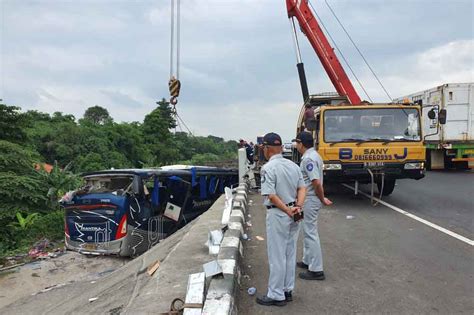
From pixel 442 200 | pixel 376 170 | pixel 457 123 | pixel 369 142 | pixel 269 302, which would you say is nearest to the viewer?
pixel 269 302

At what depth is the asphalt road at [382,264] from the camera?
4.18 metres

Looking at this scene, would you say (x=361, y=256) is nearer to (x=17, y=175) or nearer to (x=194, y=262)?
(x=194, y=262)

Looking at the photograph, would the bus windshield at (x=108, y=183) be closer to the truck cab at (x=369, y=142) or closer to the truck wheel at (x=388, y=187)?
the truck cab at (x=369, y=142)

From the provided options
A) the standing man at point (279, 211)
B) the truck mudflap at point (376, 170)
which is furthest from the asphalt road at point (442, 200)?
the standing man at point (279, 211)

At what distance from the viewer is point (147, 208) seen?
10.4 m

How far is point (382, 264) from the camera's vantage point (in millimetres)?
5508

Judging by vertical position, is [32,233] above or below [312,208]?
below

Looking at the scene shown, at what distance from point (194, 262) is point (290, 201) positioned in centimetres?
219

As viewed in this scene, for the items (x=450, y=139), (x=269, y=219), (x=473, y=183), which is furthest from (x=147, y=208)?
(x=450, y=139)

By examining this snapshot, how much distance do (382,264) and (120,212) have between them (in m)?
6.15

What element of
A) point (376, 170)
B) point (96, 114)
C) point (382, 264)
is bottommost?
point (382, 264)

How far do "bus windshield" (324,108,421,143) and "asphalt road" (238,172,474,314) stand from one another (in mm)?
1640

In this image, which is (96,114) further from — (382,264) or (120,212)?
(382,264)

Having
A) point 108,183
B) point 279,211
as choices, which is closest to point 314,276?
point 279,211
